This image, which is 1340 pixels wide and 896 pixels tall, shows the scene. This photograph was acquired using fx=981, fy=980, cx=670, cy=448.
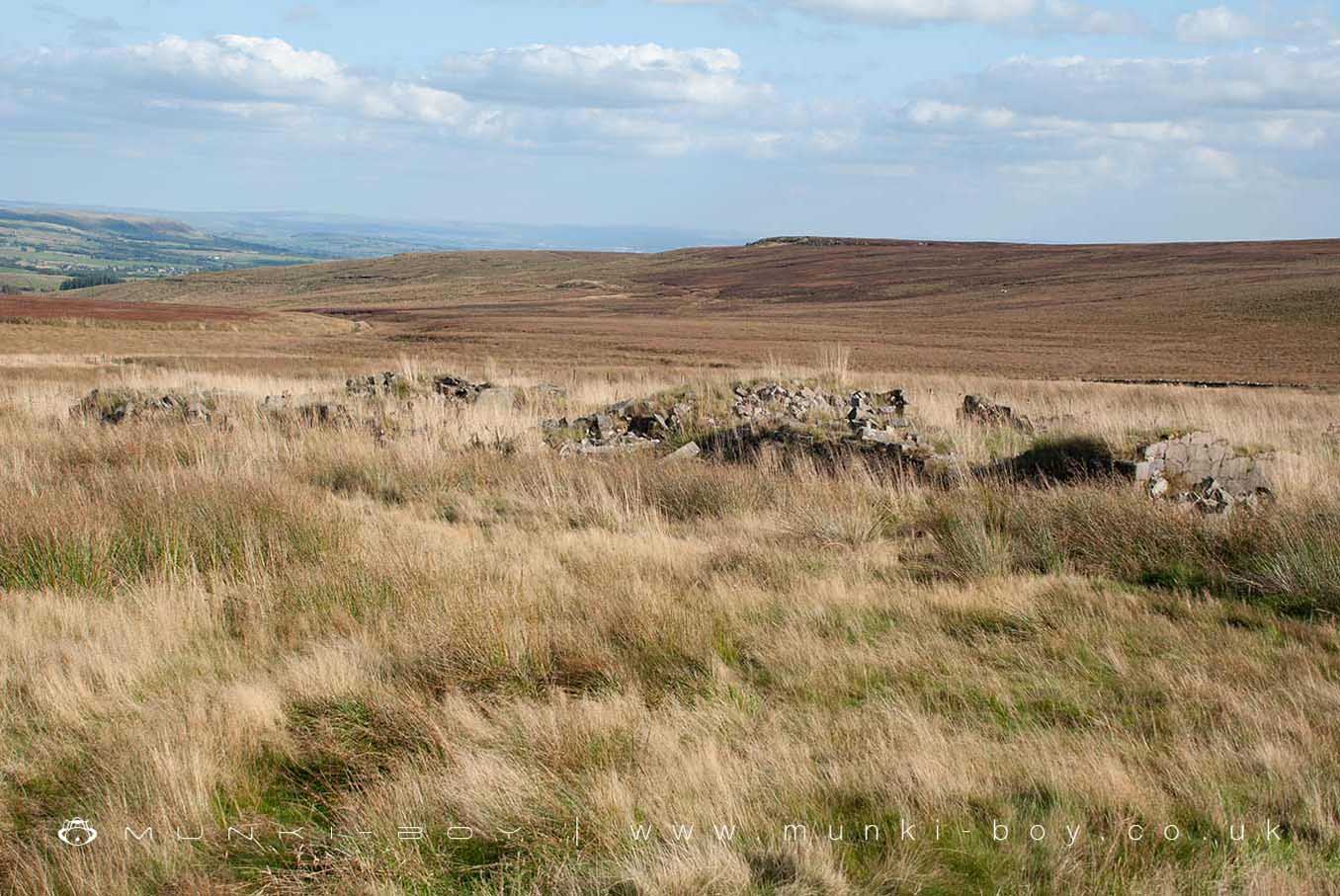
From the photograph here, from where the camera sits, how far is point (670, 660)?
4488 mm

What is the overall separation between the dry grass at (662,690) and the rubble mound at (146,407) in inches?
223

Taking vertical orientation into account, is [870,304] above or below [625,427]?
above

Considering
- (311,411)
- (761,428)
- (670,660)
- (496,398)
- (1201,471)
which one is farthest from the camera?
(496,398)

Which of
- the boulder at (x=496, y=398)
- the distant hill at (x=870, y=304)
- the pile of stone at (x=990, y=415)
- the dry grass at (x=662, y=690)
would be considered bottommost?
the dry grass at (x=662, y=690)

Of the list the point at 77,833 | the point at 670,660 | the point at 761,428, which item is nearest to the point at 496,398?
the point at 761,428

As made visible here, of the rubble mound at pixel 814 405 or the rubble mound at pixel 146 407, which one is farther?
the rubble mound at pixel 146 407

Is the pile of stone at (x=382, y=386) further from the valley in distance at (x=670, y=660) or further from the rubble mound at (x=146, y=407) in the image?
the valley in distance at (x=670, y=660)

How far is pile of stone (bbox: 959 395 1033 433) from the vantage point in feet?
43.7

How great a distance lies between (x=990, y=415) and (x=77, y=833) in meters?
13.0

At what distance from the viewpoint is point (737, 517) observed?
298 inches

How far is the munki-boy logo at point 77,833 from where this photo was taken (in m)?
3.03

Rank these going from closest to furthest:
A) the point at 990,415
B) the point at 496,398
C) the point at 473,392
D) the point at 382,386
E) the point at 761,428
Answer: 1. the point at 761,428
2. the point at 990,415
3. the point at 496,398
4. the point at 473,392
5. the point at 382,386

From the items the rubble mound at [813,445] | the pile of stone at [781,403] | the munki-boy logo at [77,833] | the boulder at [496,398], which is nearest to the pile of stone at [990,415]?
the pile of stone at [781,403]

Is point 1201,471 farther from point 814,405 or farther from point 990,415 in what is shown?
point 814,405
